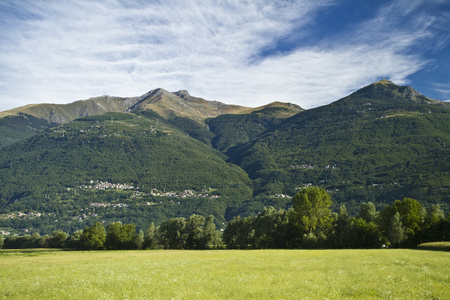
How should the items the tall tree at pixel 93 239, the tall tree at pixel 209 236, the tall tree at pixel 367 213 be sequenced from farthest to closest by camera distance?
the tall tree at pixel 209 236 < the tall tree at pixel 93 239 < the tall tree at pixel 367 213

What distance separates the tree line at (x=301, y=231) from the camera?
7394 cm

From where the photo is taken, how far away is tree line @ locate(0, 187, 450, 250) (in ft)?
243

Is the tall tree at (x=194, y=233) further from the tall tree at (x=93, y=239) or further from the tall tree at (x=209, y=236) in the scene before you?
the tall tree at (x=93, y=239)

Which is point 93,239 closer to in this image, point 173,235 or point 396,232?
point 173,235

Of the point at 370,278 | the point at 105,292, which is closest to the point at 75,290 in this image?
the point at 105,292

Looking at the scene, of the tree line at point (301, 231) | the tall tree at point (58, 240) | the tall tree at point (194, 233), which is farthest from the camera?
the tall tree at point (58, 240)

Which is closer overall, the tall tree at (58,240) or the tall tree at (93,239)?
the tall tree at (93,239)

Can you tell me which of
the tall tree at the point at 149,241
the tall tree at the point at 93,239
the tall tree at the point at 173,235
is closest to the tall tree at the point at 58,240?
the tall tree at the point at 93,239

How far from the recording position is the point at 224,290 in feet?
88.3

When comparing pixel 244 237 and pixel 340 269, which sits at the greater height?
pixel 340 269

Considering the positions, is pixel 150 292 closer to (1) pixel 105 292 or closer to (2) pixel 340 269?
(1) pixel 105 292

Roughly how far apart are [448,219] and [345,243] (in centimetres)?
2452

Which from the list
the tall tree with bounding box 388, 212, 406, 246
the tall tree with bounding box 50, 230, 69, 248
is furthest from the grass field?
the tall tree with bounding box 50, 230, 69, 248

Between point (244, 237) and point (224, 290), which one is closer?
point (224, 290)
